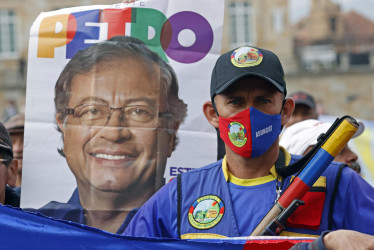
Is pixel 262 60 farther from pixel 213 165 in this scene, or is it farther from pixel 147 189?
pixel 147 189

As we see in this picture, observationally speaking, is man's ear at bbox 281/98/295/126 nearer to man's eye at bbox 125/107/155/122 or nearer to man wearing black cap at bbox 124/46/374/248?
man wearing black cap at bbox 124/46/374/248

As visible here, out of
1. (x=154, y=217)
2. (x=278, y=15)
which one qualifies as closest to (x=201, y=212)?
(x=154, y=217)

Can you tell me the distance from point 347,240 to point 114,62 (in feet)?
6.05

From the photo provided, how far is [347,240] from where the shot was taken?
288 centimetres

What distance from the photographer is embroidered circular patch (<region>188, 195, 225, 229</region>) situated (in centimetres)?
331

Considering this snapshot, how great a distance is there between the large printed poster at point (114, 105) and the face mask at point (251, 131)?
0.95m

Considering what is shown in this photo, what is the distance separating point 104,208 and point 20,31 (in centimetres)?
3899

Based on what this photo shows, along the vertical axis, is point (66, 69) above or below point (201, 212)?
above

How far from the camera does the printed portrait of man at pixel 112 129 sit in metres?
4.22

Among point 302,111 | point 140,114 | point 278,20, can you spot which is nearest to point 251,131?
point 140,114

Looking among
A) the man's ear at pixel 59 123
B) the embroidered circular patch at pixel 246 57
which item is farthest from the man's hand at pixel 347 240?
the man's ear at pixel 59 123

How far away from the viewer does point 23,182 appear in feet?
14.0

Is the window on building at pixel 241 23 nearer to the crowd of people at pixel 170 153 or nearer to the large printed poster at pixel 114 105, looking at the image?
the crowd of people at pixel 170 153

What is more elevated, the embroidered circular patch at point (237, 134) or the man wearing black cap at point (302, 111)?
the embroidered circular patch at point (237, 134)
